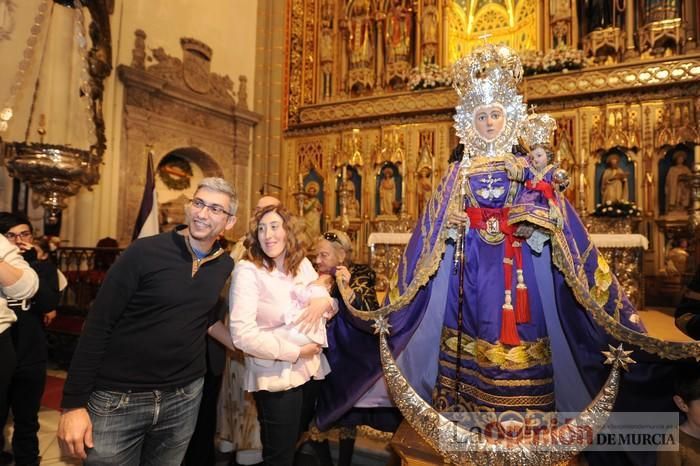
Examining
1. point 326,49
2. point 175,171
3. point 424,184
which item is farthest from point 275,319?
point 326,49

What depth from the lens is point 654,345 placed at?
2293 millimetres

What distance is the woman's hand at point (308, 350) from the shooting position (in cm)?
218

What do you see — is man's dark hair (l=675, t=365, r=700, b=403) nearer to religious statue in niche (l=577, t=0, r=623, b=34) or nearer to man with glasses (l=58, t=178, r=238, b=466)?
man with glasses (l=58, t=178, r=238, b=466)

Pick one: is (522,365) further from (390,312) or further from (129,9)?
(129,9)

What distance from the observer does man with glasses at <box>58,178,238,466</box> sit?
5.65ft

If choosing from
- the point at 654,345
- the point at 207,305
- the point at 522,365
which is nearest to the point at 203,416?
the point at 207,305

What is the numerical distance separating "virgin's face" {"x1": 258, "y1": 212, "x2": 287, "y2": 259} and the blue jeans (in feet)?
2.41

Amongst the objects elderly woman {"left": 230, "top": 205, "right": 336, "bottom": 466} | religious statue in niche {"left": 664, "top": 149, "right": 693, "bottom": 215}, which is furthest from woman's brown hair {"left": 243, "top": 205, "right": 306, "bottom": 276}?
religious statue in niche {"left": 664, "top": 149, "right": 693, "bottom": 215}

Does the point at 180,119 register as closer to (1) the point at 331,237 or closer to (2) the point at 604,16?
(1) the point at 331,237

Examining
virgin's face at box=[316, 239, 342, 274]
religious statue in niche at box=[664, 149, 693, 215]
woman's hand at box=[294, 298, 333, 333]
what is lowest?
woman's hand at box=[294, 298, 333, 333]

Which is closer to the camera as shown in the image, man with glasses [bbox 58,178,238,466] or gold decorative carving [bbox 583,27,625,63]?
man with glasses [bbox 58,178,238,466]

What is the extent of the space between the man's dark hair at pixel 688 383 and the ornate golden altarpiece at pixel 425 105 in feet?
17.1

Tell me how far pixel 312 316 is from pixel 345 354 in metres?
1.05

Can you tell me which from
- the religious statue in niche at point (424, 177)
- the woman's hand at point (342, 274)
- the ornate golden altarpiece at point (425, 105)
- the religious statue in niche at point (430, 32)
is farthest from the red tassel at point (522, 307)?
the religious statue in niche at point (430, 32)
